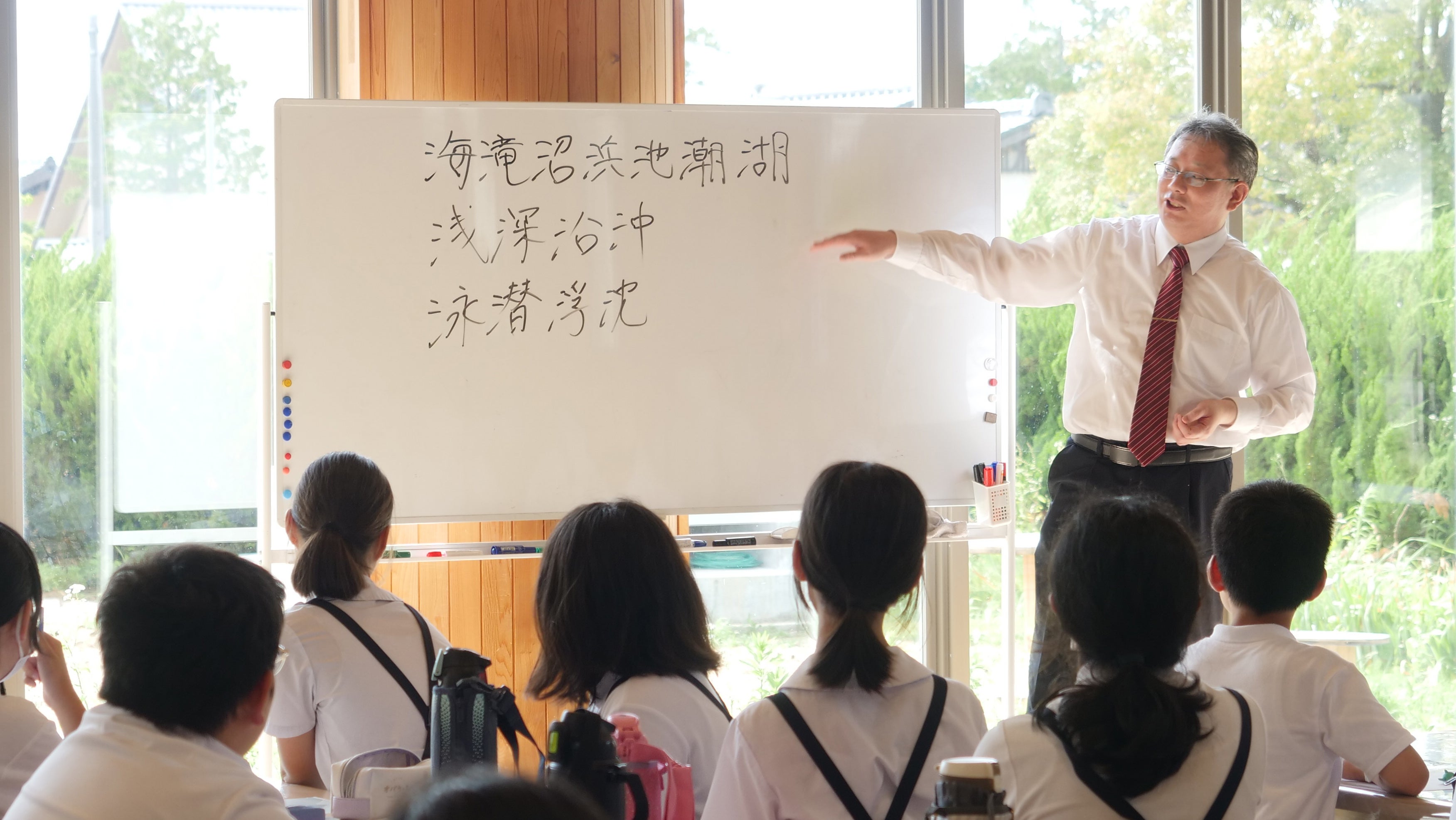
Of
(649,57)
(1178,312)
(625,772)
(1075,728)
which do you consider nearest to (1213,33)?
(1178,312)

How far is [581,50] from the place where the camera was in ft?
10.6

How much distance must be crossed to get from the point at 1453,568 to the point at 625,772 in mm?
3604

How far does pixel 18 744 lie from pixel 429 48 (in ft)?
6.91

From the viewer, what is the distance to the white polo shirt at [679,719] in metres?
1.66

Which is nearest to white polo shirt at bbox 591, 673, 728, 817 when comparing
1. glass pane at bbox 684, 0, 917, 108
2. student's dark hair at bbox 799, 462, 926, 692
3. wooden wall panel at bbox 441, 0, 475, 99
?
student's dark hair at bbox 799, 462, 926, 692

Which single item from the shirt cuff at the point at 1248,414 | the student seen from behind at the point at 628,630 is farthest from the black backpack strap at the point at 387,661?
the shirt cuff at the point at 1248,414

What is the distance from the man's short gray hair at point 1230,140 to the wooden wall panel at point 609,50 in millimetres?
1478

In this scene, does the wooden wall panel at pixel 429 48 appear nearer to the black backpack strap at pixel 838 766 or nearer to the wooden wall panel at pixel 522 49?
the wooden wall panel at pixel 522 49

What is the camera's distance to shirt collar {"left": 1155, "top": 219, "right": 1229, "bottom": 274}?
117 inches

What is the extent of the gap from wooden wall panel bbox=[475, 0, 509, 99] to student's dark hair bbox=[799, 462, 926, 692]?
196 cm

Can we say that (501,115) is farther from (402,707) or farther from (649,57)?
(402,707)

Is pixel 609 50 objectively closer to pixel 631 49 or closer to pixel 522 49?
pixel 631 49

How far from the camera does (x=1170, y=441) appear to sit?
9.61 feet

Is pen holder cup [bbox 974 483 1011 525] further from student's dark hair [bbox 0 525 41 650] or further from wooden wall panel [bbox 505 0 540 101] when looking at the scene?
student's dark hair [bbox 0 525 41 650]
